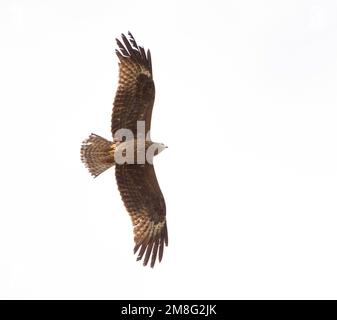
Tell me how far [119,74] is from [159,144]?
1373 millimetres

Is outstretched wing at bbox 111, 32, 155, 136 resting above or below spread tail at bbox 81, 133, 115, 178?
above

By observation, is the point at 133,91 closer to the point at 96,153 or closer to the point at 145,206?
the point at 96,153

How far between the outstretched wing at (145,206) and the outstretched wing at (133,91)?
2.91 ft

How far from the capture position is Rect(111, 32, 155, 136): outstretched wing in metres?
16.4

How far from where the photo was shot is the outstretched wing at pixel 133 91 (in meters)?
16.4

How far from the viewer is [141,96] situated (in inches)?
648

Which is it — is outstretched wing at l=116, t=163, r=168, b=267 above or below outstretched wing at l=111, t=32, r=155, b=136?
below

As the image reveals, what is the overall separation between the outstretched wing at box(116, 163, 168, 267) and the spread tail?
1.46ft

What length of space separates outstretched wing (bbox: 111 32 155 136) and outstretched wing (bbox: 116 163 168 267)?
0.89 m

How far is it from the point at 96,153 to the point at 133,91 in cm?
123

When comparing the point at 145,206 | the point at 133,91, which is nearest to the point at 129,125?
the point at 133,91

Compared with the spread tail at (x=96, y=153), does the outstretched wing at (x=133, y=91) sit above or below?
above

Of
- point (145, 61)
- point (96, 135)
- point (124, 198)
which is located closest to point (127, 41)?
point (145, 61)

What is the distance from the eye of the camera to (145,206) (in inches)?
688
